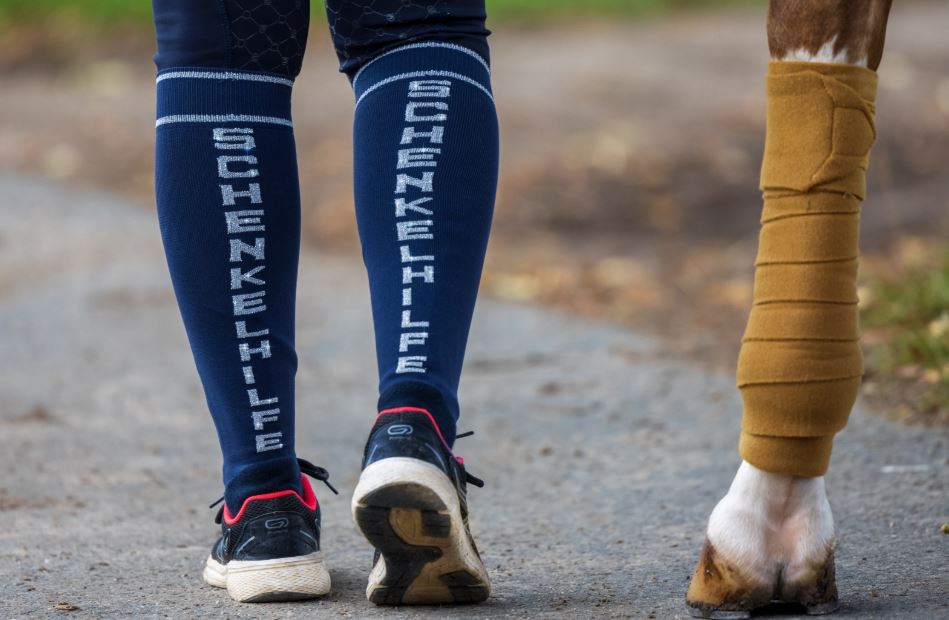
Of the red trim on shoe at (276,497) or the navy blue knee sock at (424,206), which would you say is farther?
the red trim on shoe at (276,497)

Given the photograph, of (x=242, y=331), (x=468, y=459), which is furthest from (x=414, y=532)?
(x=468, y=459)

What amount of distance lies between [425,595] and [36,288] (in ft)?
10.8

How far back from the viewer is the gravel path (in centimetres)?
167

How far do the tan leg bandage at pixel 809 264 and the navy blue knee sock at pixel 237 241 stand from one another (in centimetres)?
58

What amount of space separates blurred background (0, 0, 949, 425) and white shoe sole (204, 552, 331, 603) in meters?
1.52

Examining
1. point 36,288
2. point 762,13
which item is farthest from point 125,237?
point 762,13

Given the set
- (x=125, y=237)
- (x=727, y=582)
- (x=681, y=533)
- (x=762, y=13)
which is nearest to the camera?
(x=727, y=582)

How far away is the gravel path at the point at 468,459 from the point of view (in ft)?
5.49

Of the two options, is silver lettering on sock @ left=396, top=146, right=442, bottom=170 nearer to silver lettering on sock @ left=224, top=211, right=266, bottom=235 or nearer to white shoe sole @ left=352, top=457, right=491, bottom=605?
silver lettering on sock @ left=224, top=211, right=266, bottom=235

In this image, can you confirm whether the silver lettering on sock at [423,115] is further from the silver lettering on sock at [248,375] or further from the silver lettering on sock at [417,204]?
the silver lettering on sock at [248,375]

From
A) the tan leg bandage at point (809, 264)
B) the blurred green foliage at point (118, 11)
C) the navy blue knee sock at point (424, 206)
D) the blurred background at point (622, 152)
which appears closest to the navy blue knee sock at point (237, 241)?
the navy blue knee sock at point (424, 206)

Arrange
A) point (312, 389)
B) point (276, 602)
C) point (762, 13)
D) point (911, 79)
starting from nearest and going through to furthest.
Answer: point (276, 602) → point (312, 389) → point (911, 79) → point (762, 13)

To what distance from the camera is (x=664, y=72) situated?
25.8ft

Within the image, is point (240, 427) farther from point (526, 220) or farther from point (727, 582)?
point (526, 220)
